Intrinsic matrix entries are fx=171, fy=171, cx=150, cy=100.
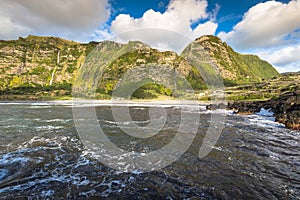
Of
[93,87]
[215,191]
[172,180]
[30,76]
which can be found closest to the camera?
[215,191]

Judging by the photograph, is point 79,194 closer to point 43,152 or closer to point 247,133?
point 43,152

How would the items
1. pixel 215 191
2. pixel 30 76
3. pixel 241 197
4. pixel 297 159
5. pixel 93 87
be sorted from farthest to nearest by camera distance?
pixel 30 76, pixel 93 87, pixel 297 159, pixel 215 191, pixel 241 197

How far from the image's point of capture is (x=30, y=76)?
193 m

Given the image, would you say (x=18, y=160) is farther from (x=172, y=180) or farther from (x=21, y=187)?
(x=172, y=180)

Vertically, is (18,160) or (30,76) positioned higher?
(30,76)

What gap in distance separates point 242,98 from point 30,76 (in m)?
213

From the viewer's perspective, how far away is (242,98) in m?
81.6

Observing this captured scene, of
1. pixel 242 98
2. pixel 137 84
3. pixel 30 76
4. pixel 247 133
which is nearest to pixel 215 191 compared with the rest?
pixel 247 133

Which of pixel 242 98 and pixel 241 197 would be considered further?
pixel 242 98

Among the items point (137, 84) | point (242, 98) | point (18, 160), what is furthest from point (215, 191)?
point (137, 84)

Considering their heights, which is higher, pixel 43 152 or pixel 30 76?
pixel 30 76

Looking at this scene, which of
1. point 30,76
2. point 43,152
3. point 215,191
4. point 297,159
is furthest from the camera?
point 30,76

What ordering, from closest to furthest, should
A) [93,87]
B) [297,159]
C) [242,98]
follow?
[297,159] → [242,98] → [93,87]

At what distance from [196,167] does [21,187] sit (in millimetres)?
8906
